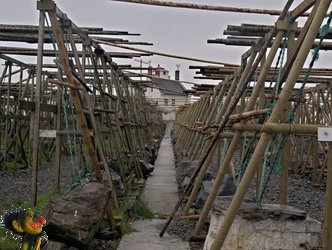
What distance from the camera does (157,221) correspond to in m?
7.70

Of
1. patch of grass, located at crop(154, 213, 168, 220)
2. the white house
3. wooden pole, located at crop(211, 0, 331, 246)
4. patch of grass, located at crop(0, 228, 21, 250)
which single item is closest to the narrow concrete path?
patch of grass, located at crop(154, 213, 168, 220)

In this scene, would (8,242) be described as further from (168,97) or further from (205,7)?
(168,97)

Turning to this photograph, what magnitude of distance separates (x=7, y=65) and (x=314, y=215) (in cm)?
887

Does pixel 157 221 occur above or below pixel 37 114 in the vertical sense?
below

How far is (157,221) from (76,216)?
110 inches

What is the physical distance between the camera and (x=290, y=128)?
3.50m

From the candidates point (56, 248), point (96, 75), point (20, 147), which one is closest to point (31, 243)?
point (56, 248)

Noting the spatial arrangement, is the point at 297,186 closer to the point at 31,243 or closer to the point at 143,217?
the point at 143,217

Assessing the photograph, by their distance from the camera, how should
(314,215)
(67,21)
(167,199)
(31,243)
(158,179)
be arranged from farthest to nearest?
(158,179)
(167,199)
(314,215)
(67,21)
(31,243)

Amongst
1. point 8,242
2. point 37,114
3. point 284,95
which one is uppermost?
point 284,95

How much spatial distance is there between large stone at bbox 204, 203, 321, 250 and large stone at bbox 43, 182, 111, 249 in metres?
1.54

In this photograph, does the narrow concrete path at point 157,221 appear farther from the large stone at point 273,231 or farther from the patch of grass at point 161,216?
the large stone at point 273,231

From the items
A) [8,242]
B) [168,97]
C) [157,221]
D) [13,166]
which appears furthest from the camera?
[168,97]

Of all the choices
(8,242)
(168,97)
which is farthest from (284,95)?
(168,97)
